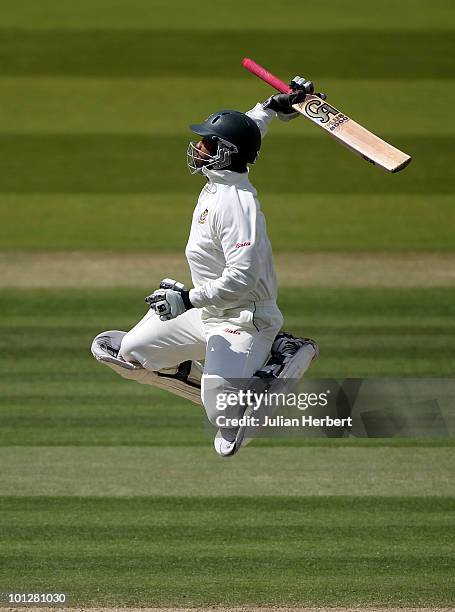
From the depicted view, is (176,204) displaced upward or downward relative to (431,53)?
downward

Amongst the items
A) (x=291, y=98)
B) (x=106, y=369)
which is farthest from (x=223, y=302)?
(x=106, y=369)

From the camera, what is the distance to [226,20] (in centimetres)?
1756

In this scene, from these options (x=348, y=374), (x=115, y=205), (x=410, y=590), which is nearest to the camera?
(x=410, y=590)

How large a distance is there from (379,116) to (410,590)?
31.6 feet

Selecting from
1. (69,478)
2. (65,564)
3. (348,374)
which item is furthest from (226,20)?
(65,564)

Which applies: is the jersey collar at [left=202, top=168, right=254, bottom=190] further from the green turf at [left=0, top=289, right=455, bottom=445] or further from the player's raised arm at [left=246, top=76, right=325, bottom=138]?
the green turf at [left=0, top=289, right=455, bottom=445]

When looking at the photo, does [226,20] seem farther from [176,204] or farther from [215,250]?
[215,250]

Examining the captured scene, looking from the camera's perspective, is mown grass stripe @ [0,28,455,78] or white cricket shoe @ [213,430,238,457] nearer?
white cricket shoe @ [213,430,238,457]

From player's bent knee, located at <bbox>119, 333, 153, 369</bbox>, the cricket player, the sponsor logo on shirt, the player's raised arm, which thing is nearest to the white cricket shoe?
the cricket player

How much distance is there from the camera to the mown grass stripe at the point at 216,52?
54.5ft

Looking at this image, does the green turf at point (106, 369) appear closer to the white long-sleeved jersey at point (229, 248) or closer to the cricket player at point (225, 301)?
the cricket player at point (225, 301)

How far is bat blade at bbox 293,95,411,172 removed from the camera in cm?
589

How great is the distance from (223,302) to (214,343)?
0.72ft

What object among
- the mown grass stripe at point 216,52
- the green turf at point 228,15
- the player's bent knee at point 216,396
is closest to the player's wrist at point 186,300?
the player's bent knee at point 216,396
